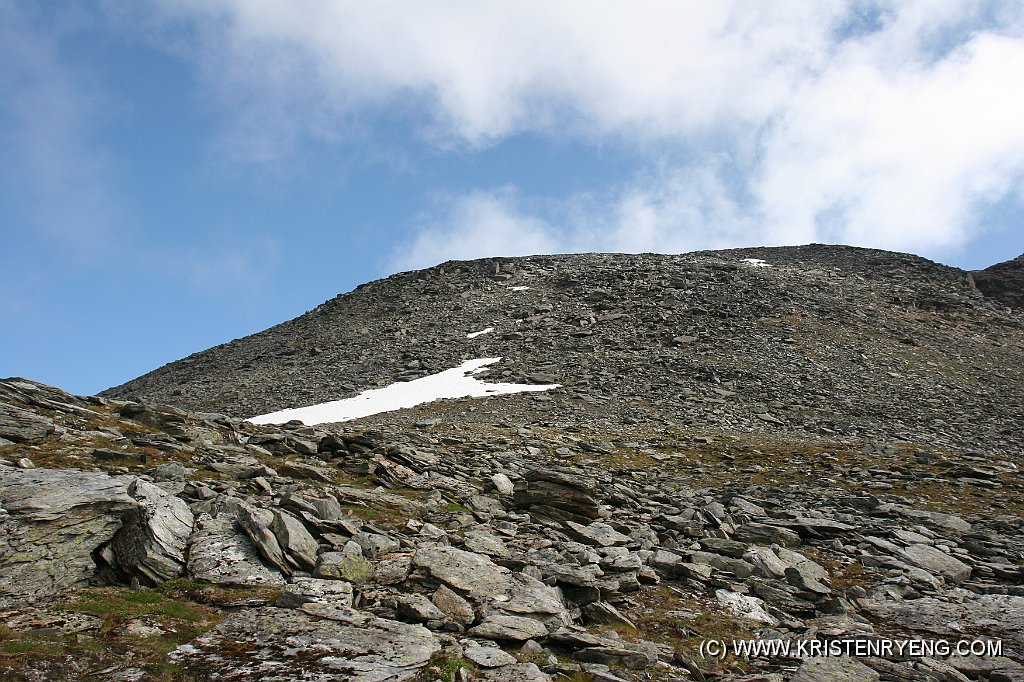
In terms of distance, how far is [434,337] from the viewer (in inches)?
2387

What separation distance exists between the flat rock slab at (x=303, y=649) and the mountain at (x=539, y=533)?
0.15 ft

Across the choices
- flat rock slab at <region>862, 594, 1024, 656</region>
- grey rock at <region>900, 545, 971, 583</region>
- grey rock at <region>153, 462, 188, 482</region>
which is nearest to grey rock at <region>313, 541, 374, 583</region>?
grey rock at <region>153, 462, 188, 482</region>

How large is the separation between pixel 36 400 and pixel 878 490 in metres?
30.2

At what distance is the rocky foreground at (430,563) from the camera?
953cm

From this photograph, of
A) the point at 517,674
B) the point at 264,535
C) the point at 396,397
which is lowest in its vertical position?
the point at 517,674

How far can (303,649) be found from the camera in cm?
924

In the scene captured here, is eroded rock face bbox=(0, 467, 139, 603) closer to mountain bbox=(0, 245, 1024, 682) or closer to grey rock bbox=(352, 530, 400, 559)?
mountain bbox=(0, 245, 1024, 682)

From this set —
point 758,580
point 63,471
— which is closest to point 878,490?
point 758,580

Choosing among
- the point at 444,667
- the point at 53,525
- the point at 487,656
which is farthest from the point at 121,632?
the point at 487,656

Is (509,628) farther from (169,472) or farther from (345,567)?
(169,472)

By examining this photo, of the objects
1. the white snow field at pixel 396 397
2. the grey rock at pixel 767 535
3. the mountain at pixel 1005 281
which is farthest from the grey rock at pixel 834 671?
the mountain at pixel 1005 281

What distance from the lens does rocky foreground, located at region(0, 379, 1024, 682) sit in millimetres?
9531

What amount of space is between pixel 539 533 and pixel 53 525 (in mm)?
10329

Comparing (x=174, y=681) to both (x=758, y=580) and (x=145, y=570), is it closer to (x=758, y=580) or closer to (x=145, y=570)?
(x=145, y=570)
